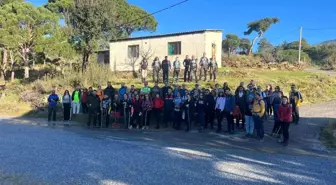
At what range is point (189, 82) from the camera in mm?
22062

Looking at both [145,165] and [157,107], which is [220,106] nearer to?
[157,107]

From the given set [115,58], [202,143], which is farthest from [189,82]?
[115,58]

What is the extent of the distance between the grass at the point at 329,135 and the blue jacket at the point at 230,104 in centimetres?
319

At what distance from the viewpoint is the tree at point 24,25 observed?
30719mm

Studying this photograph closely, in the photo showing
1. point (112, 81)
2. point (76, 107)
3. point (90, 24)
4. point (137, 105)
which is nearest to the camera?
point (137, 105)

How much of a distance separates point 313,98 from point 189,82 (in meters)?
7.54

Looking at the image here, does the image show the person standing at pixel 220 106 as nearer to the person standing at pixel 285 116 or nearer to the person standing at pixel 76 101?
the person standing at pixel 285 116

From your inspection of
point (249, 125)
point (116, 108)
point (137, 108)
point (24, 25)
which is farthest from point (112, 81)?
point (249, 125)

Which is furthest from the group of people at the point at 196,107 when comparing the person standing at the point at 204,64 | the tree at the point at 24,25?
the tree at the point at 24,25

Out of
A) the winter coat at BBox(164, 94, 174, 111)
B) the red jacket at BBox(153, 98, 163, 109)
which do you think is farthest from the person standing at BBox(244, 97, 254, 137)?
the red jacket at BBox(153, 98, 163, 109)

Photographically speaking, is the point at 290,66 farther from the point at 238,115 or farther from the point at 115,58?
the point at 238,115

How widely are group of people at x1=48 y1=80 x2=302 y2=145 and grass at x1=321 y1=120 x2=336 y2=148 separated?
1216 mm

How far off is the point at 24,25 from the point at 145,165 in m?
27.3

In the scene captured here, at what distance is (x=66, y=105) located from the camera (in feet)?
57.5
